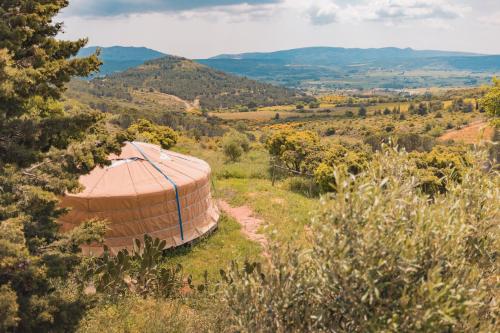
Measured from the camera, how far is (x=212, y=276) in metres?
10.2

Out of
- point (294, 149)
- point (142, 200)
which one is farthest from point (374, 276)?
point (294, 149)

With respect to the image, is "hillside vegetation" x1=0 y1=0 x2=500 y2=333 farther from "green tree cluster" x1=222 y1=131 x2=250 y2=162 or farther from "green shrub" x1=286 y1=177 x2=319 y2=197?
"green tree cluster" x1=222 y1=131 x2=250 y2=162

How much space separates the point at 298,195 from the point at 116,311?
1245cm

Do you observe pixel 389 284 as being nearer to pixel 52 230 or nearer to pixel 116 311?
pixel 52 230

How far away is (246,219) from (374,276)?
464 inches

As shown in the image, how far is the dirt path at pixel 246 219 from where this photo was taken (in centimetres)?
1327

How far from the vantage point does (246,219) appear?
14750 mm

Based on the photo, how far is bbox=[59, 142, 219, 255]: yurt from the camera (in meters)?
11.0

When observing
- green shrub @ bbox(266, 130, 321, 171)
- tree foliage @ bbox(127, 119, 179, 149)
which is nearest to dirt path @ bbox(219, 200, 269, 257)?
green shrub @ bbox(266, 130, 321, 171)

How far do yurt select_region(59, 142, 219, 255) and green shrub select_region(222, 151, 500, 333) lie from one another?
26.6 ft

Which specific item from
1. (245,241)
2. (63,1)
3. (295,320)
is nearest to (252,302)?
(295,320)

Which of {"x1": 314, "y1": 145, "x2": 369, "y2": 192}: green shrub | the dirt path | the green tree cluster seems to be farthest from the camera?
the green tree cluster

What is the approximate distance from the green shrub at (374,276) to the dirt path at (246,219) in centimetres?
905

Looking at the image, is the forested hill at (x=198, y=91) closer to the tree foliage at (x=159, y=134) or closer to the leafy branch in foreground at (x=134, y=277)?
the tree foliage at (x=159, y=134)
